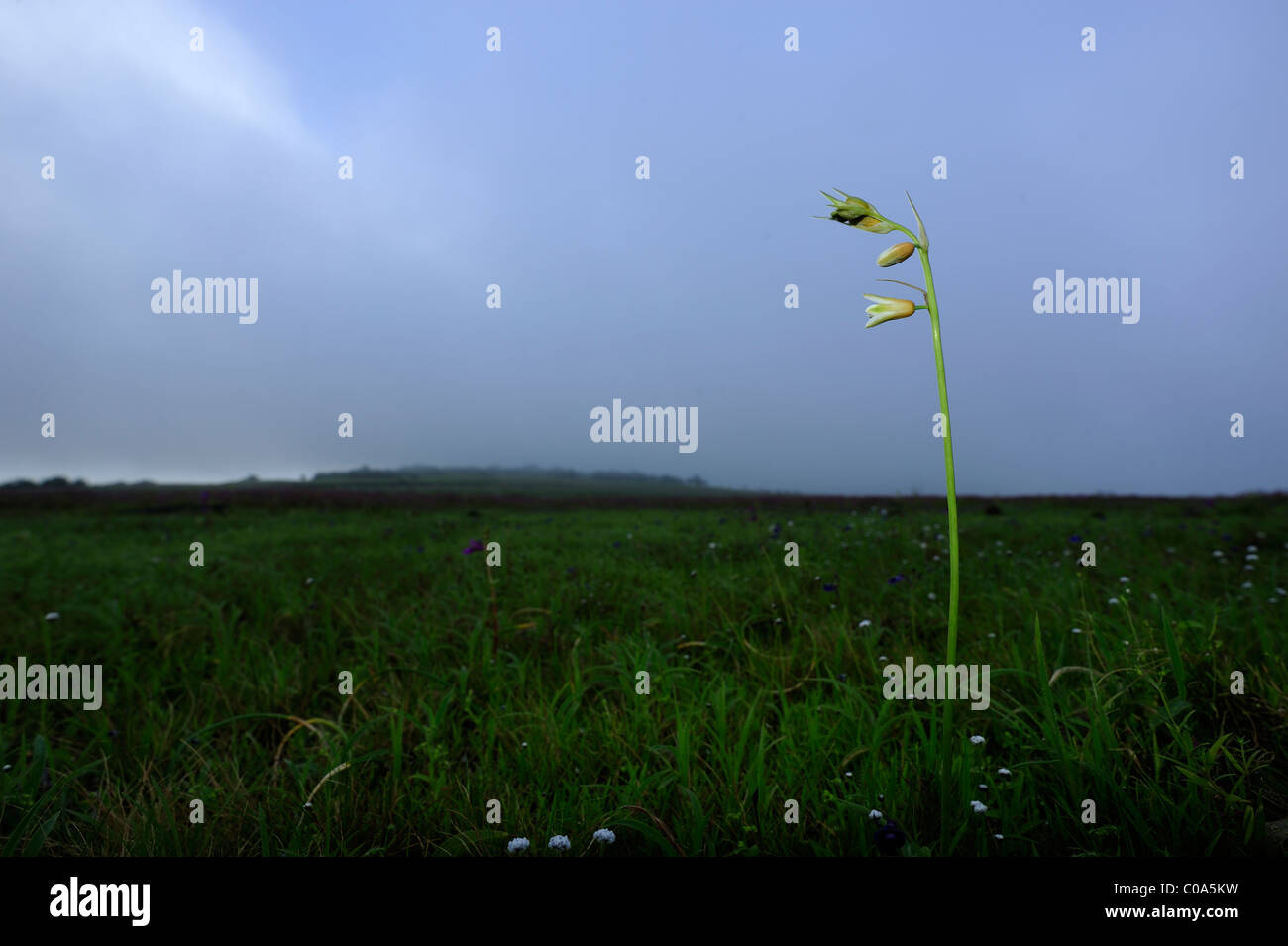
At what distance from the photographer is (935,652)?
3.42 metres

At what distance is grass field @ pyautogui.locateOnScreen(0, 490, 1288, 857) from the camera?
1.97 m

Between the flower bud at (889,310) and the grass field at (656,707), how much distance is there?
121cm

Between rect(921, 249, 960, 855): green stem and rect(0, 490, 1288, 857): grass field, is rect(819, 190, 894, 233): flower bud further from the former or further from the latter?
rect(0, 490, 1288, 857): grass field

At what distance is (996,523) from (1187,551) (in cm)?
284

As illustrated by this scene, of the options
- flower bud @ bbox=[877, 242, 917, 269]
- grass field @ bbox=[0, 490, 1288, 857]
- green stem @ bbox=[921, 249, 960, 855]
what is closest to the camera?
green stem @ bbox=[921, 249, 960, 855]

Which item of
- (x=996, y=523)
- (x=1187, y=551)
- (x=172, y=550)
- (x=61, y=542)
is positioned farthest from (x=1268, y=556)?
(x=61, y=542)

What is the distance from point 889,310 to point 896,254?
0.19 metres

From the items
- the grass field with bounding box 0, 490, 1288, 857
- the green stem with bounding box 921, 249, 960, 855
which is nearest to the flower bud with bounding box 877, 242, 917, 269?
the green stem with bounding box 921, 249, 960, 855

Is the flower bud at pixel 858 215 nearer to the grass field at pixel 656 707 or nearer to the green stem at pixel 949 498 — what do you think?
the green stem at pixel 949 498

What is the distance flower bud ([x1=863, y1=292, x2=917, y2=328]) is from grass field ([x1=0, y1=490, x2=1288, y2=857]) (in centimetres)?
121

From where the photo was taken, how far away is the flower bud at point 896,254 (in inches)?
61.2

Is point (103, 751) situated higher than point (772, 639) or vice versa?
point (772, 639)
